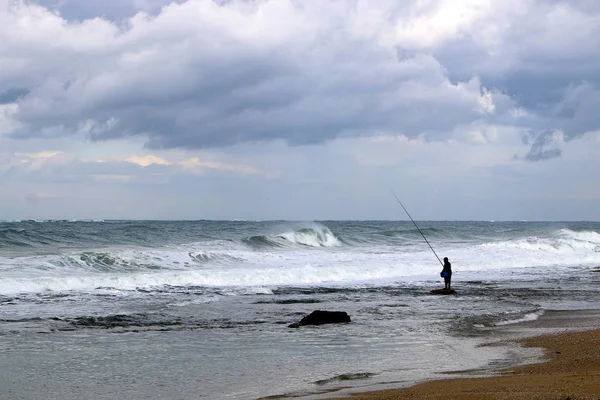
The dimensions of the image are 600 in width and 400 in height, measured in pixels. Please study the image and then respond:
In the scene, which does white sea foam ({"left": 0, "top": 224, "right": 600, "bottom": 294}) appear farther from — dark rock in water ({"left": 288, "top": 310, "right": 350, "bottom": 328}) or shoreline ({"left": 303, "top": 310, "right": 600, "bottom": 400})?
shoreline ({"left": 303, "top": 310, "right": 600, "bottom": 400})

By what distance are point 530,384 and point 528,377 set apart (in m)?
0.57

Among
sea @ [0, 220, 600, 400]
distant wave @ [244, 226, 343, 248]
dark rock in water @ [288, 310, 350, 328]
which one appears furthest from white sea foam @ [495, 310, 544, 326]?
distant wave @ [244, 226, 343, 248]

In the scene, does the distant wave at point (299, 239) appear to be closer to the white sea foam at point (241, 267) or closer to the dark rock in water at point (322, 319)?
the white sea foam at point (241, 267)

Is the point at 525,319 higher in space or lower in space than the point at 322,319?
lower

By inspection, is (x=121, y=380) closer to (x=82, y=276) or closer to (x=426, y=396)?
(x=426, y=396)

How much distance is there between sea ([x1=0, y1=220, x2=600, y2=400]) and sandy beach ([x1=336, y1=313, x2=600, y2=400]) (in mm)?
537

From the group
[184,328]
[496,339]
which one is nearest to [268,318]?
[184,328]

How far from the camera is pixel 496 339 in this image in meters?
11.7

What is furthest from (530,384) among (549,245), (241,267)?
(549,245)

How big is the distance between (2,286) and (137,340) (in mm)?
8894

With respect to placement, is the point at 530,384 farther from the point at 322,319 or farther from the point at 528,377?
the point at 322,319

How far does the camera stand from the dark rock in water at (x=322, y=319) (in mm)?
13227

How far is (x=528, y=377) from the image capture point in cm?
796

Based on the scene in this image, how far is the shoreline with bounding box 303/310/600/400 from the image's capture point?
22.8ft
